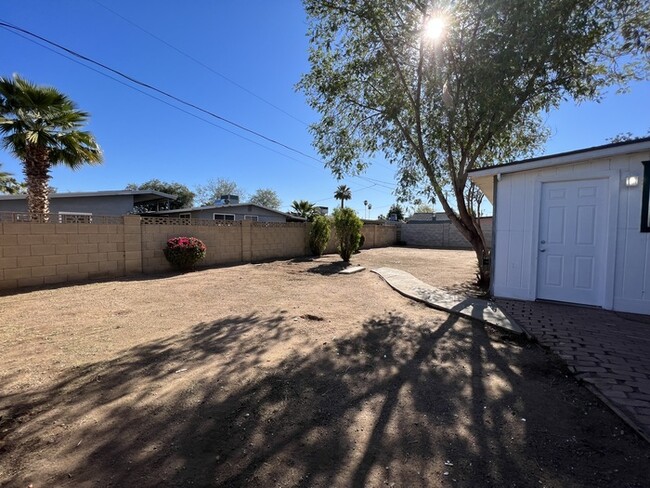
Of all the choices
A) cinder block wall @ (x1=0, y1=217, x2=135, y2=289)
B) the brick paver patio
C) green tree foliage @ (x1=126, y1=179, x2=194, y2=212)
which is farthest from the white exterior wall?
green tree foliage @ (x1=126, y1=179, x2=194, y2=212)

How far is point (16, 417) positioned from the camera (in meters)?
2.57

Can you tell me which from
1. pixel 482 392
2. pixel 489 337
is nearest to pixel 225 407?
pixel 482 392

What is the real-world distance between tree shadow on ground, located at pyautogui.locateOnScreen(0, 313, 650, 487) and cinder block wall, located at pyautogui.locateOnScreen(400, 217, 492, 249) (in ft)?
79.9

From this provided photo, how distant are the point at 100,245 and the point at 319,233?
367 inches

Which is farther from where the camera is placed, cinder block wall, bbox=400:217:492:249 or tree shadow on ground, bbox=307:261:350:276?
cinder block wall, bbox=400:217:492:249

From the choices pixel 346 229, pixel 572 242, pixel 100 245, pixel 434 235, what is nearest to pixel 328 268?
pixel 346 229

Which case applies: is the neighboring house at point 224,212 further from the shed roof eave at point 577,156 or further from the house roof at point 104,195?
the shed roof eave at point 577,156

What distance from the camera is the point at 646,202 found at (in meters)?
5.39

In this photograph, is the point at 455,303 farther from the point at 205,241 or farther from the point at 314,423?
the point at 205,241

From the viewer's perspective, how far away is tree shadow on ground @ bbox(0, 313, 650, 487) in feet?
6.57

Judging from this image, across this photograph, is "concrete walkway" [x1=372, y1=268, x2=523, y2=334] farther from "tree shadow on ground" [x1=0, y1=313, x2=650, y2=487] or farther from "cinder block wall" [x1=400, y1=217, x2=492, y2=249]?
"cinder block wall" [x1=400, y1=217, x2=492, y2=249]

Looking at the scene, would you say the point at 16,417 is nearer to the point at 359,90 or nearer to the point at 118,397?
the point at 118,397

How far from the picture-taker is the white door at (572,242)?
5.87 metres

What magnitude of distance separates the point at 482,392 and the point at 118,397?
3249 mm
